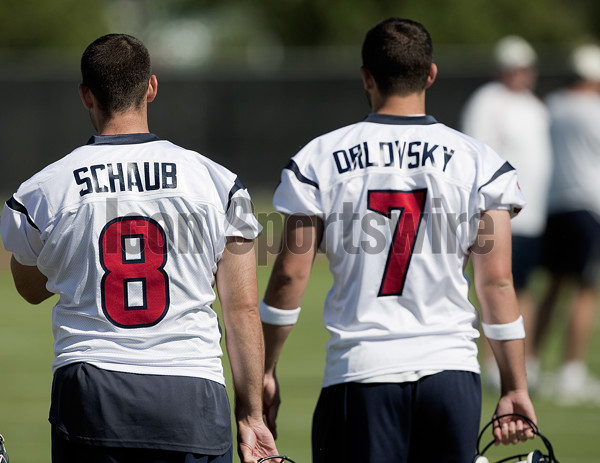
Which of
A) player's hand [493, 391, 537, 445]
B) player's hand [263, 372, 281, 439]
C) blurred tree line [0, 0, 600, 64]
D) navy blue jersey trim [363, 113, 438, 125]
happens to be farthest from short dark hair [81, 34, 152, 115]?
blurred tree line [0, 0, 600, 64]

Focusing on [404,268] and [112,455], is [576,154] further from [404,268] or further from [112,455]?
[112,455]

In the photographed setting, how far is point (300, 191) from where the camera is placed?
367 cm

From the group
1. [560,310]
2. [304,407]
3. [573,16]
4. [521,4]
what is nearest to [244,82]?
[560,310]

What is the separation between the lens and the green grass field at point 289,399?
6195mm

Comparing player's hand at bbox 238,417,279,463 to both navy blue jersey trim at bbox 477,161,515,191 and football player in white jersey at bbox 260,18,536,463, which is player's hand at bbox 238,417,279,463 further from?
navy blue jersey trim at bbox 477,161,515,191

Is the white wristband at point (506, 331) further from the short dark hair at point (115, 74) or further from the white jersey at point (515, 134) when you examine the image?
the white jersey at point (515, 134)

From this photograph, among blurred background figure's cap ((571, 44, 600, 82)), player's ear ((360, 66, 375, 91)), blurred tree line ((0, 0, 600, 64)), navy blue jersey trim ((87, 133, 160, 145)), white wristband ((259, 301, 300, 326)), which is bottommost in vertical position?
white wristband ((259, 301, 300, 326))

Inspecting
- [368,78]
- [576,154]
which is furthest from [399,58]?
[576,154]

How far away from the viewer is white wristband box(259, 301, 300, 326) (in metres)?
3.88

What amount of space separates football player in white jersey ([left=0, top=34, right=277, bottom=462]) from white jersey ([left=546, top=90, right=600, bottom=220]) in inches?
207

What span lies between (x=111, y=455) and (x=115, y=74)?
121cm

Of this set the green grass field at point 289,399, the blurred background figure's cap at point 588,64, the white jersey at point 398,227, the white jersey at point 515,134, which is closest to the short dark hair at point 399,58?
the white jersey at point 398,227

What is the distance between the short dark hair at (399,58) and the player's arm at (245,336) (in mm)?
875

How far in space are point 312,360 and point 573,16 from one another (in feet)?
140
